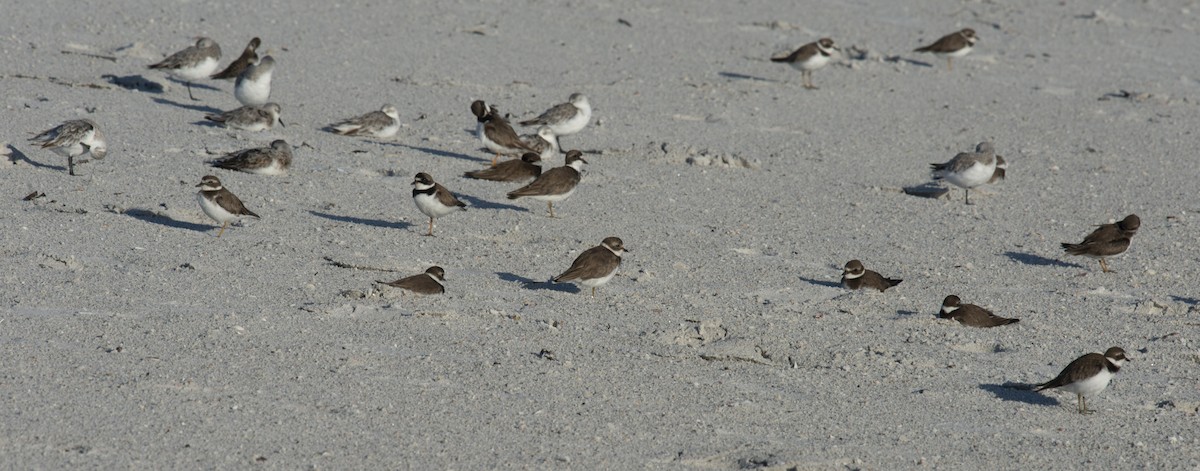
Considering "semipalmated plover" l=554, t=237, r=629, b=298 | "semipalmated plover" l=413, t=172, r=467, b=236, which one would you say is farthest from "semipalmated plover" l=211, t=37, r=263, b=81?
"semipalmated plover" l=554, t=237, r=629, b=298

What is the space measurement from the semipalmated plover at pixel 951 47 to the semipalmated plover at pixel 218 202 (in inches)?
500

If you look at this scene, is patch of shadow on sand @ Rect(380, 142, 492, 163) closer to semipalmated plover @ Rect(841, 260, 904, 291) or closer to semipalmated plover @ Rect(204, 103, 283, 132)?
semipalmated plover @ Rect(204, 103, 283, 132)

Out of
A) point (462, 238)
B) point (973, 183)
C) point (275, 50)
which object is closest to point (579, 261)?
point (462, 238)

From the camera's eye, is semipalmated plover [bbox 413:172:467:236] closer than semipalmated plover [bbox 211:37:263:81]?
Yes

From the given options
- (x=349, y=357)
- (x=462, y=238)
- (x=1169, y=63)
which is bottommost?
(x=1169, y=63)

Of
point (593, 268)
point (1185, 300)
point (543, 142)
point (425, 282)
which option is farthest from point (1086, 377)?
point (543, 142)

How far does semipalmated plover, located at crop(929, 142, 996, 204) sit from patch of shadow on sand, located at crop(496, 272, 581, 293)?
5419mm

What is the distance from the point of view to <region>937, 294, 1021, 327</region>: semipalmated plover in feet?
31.8

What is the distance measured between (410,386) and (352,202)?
484 cm

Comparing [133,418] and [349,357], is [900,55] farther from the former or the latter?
[133,418]

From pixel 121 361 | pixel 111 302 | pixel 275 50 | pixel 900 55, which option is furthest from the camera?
pixel 900 55

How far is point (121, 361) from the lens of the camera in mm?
7727

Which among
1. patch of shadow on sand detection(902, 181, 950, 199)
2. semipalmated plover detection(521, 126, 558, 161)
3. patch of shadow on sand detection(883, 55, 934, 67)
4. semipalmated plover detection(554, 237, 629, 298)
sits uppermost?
semipalmated plover detection(554, 237, 629, 298)

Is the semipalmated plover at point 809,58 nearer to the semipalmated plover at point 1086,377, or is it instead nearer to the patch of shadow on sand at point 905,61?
the patch of shadow on sand at point 905,61
